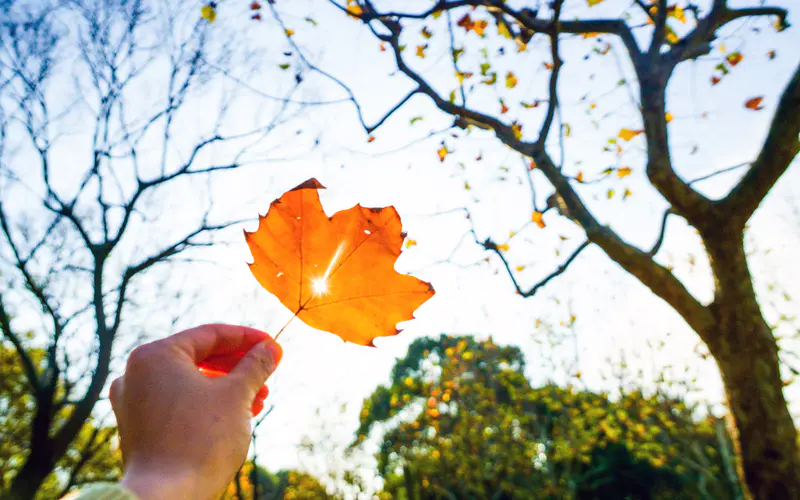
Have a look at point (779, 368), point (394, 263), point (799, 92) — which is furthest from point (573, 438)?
point (394, 263)

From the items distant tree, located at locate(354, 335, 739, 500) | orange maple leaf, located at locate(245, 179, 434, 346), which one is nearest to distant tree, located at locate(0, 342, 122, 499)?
distant tree, located at locate(354, 335, 739, 500)

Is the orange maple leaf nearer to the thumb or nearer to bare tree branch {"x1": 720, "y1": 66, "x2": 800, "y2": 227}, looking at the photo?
the thumb

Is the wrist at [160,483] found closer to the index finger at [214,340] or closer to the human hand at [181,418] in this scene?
the human hand at [181,418]

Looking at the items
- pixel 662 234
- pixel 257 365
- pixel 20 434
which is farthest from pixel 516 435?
pixel 257 365

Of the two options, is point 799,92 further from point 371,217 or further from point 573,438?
point 573,438

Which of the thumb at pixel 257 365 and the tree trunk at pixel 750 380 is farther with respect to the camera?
the tree trunk at pixel 750 380

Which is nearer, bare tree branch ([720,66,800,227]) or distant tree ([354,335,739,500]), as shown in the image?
bare tree branch ([720,66,800,227])

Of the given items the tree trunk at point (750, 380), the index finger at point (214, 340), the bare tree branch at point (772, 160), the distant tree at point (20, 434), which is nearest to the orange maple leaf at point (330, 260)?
the index finger at point (214, 340)
